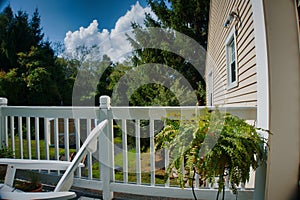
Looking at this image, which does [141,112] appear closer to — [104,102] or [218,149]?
[104,102]

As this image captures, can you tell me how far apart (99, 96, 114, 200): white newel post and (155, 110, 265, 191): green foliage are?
817 millimetres

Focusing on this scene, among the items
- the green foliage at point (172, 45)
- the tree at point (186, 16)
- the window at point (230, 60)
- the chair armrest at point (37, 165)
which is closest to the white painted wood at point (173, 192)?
the chair armrest at point (37, 165)

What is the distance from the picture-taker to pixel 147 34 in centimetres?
662

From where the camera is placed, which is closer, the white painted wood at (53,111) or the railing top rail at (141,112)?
the railing top rail at (141,112)

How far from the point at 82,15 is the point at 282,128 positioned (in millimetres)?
4750

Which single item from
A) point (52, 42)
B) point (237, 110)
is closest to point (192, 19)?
point (52, 42)

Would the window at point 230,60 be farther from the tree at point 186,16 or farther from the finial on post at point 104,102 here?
the tree at point 186,16

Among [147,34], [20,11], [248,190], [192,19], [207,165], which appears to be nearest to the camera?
[207,165]

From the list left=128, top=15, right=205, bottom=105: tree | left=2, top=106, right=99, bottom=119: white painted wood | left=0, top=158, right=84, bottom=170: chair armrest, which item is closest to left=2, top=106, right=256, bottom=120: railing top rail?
left=2, top=106, right=99, bottom=119: white painted wood

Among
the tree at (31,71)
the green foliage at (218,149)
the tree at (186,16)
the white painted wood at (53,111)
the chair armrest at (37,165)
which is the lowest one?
the chair armrest at (37,165)

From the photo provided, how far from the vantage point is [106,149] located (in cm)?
214

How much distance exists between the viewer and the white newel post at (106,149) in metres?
2.12

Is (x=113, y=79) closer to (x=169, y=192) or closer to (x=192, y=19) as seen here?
(x=169, y=192)

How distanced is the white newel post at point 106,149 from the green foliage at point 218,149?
82 cm
